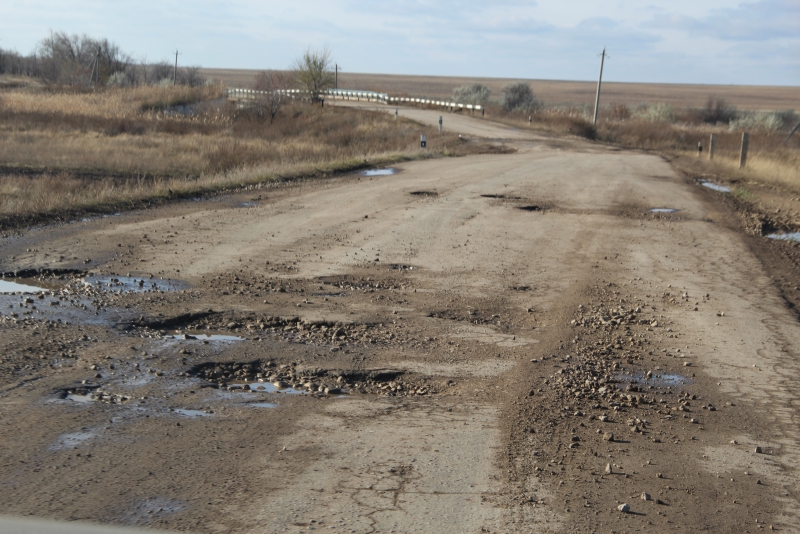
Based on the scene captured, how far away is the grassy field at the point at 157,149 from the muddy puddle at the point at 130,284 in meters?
4.03

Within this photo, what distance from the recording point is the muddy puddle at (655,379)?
19.9 ft

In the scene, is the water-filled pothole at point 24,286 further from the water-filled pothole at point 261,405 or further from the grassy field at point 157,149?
the water-filled pothole at point 261,405

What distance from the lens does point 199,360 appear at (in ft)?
20.1

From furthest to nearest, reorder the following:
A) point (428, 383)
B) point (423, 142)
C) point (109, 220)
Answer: point (423, 142) → point (109, 220) → point (428, 383)

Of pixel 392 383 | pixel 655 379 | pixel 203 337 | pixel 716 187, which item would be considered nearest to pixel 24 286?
pixel 203 337

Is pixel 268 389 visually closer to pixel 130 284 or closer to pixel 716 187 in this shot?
pixel 130 284

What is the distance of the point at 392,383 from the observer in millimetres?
5855

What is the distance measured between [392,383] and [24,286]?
4.74m

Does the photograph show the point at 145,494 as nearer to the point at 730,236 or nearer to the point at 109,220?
the point at 109,220

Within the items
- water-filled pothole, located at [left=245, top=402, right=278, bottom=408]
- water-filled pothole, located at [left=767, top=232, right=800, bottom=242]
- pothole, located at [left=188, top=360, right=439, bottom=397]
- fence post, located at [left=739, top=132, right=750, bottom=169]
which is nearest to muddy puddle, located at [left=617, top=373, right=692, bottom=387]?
pothole, located at [left=188, top=360, right=439, bottom=397]

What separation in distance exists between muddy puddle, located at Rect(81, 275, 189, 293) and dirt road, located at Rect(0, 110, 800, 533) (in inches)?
1.9

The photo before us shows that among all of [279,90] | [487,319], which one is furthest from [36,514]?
[279,90]

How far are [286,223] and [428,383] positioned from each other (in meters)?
7.41

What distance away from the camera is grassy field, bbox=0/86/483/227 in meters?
15.4
